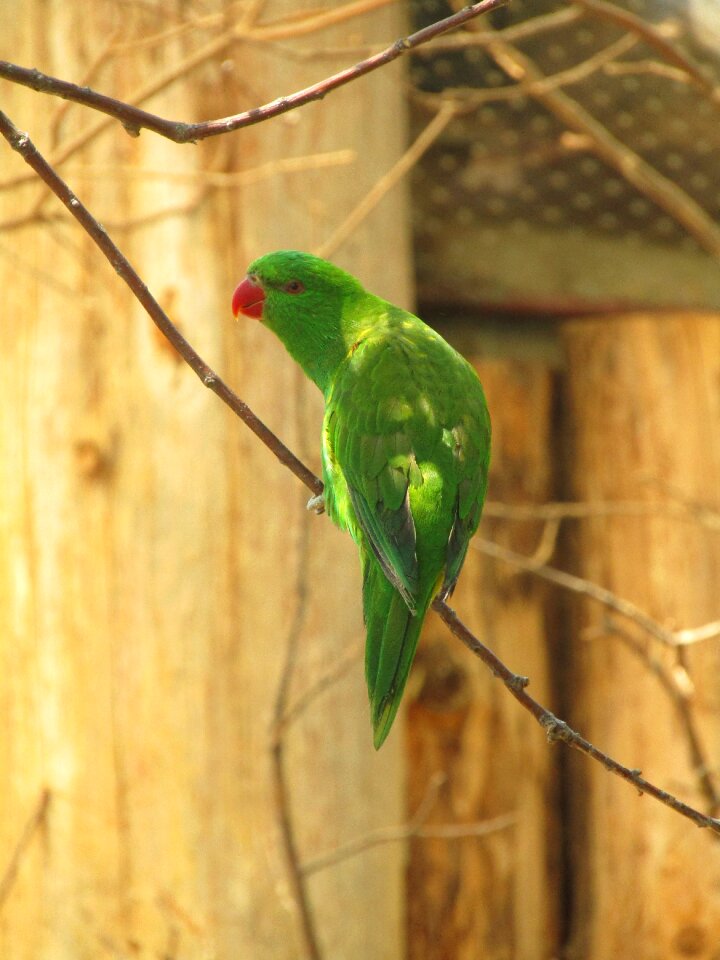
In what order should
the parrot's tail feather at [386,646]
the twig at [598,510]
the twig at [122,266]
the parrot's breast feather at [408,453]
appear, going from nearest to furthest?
the twig at [122,266] → the parrot's tail feather at [386,646] → the parrot's breast feather at [408,453] → the twig at [598,510]

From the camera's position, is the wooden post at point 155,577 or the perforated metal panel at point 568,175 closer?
the wooden post at point 155,577

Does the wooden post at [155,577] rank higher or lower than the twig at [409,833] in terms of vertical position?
higher

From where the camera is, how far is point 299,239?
2.92 metres

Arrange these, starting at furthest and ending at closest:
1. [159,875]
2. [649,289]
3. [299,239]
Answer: [649,289]
[299,239]
[159,875]

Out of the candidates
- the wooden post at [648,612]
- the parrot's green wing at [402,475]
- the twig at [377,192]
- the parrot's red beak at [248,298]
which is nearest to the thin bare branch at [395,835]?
the wooden post at [648,612]

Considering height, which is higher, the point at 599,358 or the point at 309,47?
the point at 309,47

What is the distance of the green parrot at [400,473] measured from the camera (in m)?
1.82

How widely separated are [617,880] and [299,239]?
6.65ft

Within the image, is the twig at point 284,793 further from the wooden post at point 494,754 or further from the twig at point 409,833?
the wooden post at point 494,754

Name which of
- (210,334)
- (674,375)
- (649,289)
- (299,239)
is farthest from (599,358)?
(210,334)

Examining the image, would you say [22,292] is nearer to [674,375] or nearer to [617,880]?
[674,375]

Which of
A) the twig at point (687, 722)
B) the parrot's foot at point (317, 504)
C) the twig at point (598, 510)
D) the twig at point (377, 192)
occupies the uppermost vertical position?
the twig at point (377, 192)

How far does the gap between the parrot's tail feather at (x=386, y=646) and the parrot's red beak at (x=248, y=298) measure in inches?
29.4

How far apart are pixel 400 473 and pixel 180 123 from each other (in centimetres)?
80
